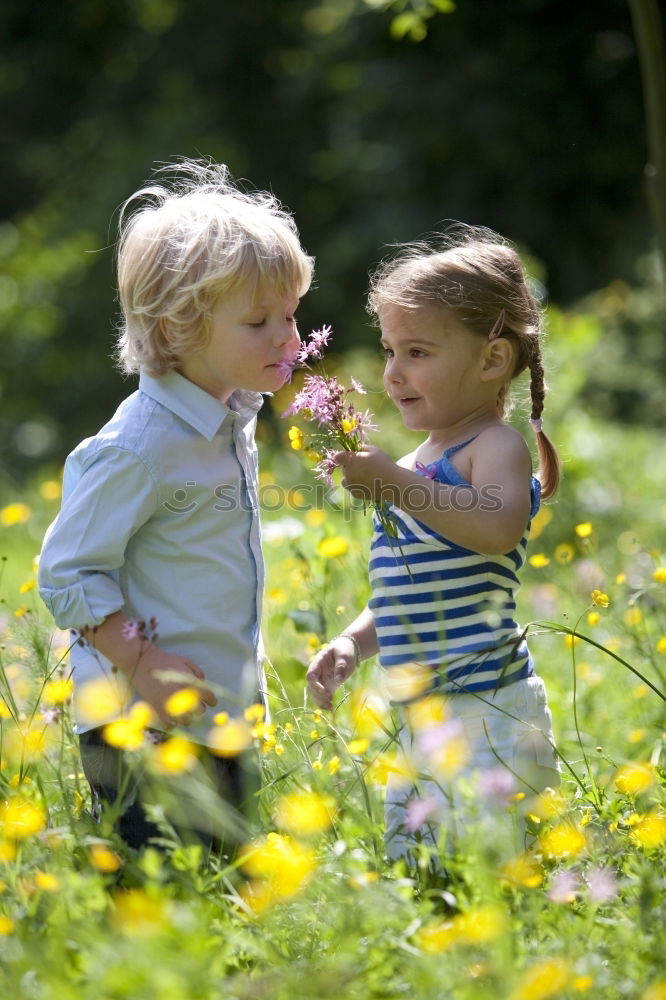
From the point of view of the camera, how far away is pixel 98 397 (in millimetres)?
13992

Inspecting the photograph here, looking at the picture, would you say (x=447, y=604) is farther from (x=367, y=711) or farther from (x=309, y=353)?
(x=309, y=353)

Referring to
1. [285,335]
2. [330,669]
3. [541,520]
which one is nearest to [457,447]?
[285,335]

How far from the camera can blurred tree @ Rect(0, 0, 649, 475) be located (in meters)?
9.82

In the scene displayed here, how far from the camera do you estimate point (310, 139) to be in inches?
527

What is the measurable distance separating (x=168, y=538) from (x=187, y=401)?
28 centimetres

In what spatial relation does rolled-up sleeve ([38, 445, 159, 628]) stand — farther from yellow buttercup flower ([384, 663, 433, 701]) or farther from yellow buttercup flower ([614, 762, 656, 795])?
yellow buttercup flower ([614, 762, 656, 795])

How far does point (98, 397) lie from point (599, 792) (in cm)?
1248

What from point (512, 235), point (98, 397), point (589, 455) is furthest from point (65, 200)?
point (589, 455)

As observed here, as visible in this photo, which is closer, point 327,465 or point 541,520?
point 327,465

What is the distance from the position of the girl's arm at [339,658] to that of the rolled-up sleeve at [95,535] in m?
0.44

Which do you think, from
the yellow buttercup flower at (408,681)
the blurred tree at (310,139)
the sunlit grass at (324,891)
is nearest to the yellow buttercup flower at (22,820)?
the sunlit grass at (324,891)

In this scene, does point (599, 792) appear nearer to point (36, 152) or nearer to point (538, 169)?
point (538, 169)

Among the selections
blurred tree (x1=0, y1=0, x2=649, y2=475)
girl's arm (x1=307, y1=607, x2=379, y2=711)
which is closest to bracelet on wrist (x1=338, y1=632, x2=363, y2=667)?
girl's arm (x1=307, y1=607, x2=379, y2=711)

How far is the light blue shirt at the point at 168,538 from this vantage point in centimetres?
213
